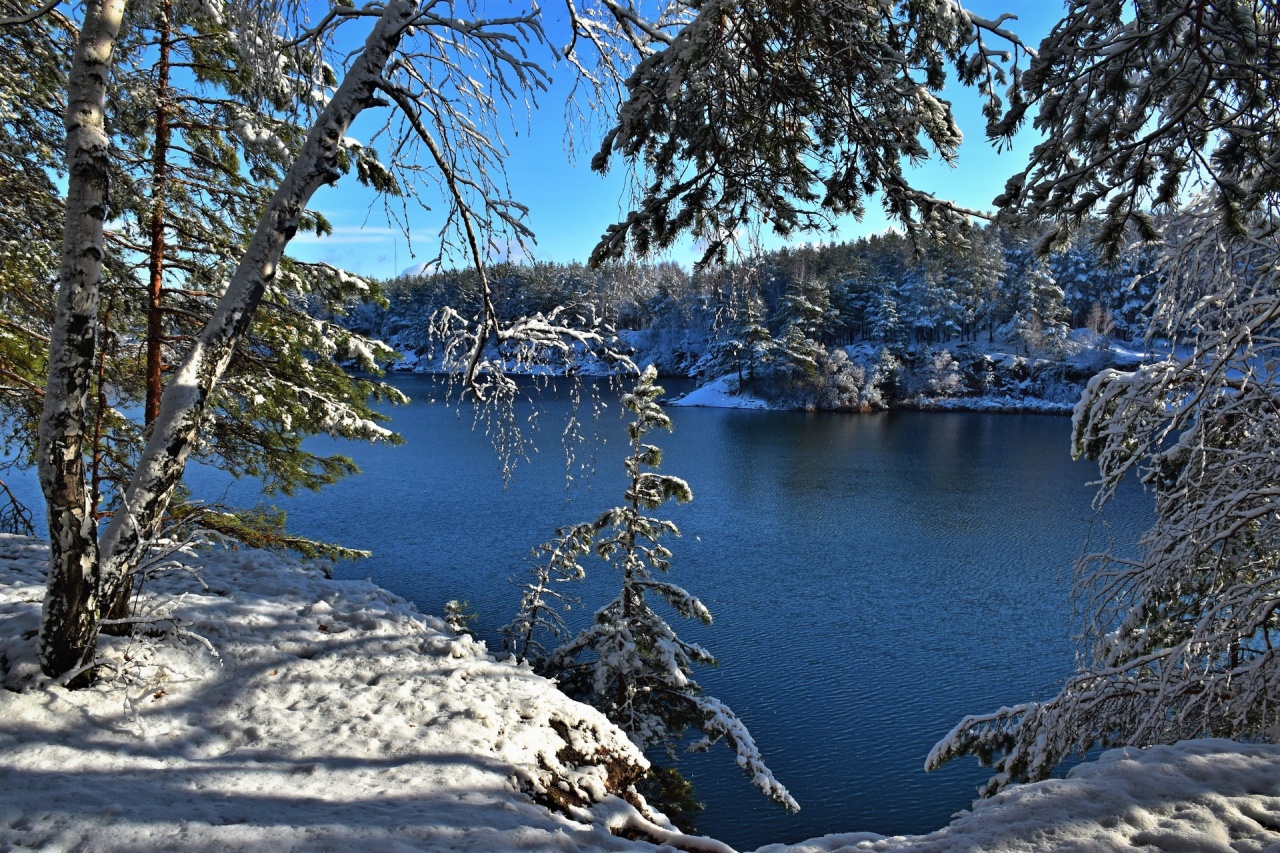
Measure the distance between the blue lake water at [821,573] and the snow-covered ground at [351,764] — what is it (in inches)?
87.0

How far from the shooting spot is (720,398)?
5616 centimetres

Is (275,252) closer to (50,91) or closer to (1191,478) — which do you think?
(50,91)

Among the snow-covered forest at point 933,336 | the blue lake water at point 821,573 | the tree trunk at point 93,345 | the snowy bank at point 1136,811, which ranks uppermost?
the snow-covered forest at point 933,336

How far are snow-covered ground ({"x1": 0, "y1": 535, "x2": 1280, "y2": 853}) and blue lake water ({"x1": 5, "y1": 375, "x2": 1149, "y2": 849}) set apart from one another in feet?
7.25

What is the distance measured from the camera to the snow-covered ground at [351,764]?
3039 millimetres

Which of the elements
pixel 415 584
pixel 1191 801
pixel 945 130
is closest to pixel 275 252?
pixel 945 130

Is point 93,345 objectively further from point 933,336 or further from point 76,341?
point 933,336

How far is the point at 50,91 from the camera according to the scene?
6.38 meters

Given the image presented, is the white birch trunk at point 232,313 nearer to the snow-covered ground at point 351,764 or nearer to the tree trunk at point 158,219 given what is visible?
the snow-covered ground at point 351,764

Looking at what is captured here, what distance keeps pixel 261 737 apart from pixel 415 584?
1221 centimetres

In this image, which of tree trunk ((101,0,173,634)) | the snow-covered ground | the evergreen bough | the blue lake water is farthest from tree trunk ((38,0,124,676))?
the evergreen bough

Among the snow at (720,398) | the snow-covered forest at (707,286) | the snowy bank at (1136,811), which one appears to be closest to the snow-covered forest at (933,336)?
the snow at (720,398)

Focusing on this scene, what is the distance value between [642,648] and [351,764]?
5.06 metres

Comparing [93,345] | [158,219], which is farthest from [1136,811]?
[158,219]
